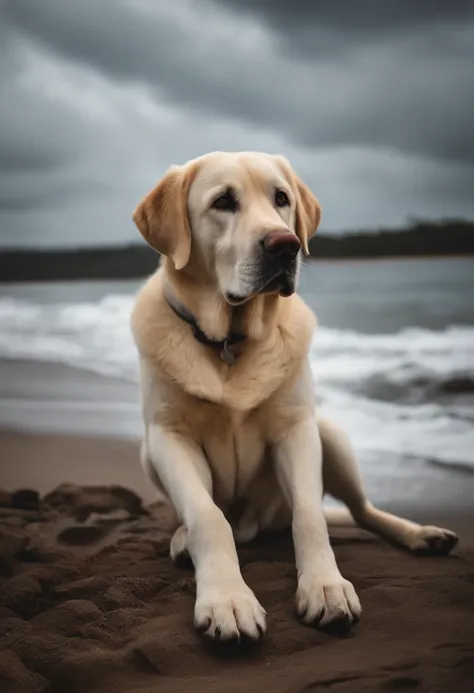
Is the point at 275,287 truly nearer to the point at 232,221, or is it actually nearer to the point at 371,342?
the point at 232,221

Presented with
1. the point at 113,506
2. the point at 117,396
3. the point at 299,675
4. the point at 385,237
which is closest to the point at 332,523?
the point at 113,506

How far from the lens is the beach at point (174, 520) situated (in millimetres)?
1654

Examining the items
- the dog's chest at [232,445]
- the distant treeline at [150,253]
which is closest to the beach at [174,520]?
the distant treeline at [150,253]

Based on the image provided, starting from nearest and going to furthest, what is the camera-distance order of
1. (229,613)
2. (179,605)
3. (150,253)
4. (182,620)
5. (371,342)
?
(229,613) → (182,620) → (179,605) → (371,342) → (150,253)

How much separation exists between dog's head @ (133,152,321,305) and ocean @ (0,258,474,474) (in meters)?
1.73

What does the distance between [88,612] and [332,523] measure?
1.06 meters

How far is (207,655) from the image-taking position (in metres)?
1.72

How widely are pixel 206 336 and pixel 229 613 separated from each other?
815 mm

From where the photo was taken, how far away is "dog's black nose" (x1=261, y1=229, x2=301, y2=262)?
201 cm

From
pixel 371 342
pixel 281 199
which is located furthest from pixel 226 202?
pixel 371 342

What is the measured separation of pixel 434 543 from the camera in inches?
94.7

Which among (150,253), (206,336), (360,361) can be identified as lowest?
(360,361)

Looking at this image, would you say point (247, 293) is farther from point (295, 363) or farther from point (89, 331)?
point (89, 331)

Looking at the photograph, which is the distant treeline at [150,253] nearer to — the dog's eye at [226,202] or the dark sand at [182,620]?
the dark sand at [182,620]
